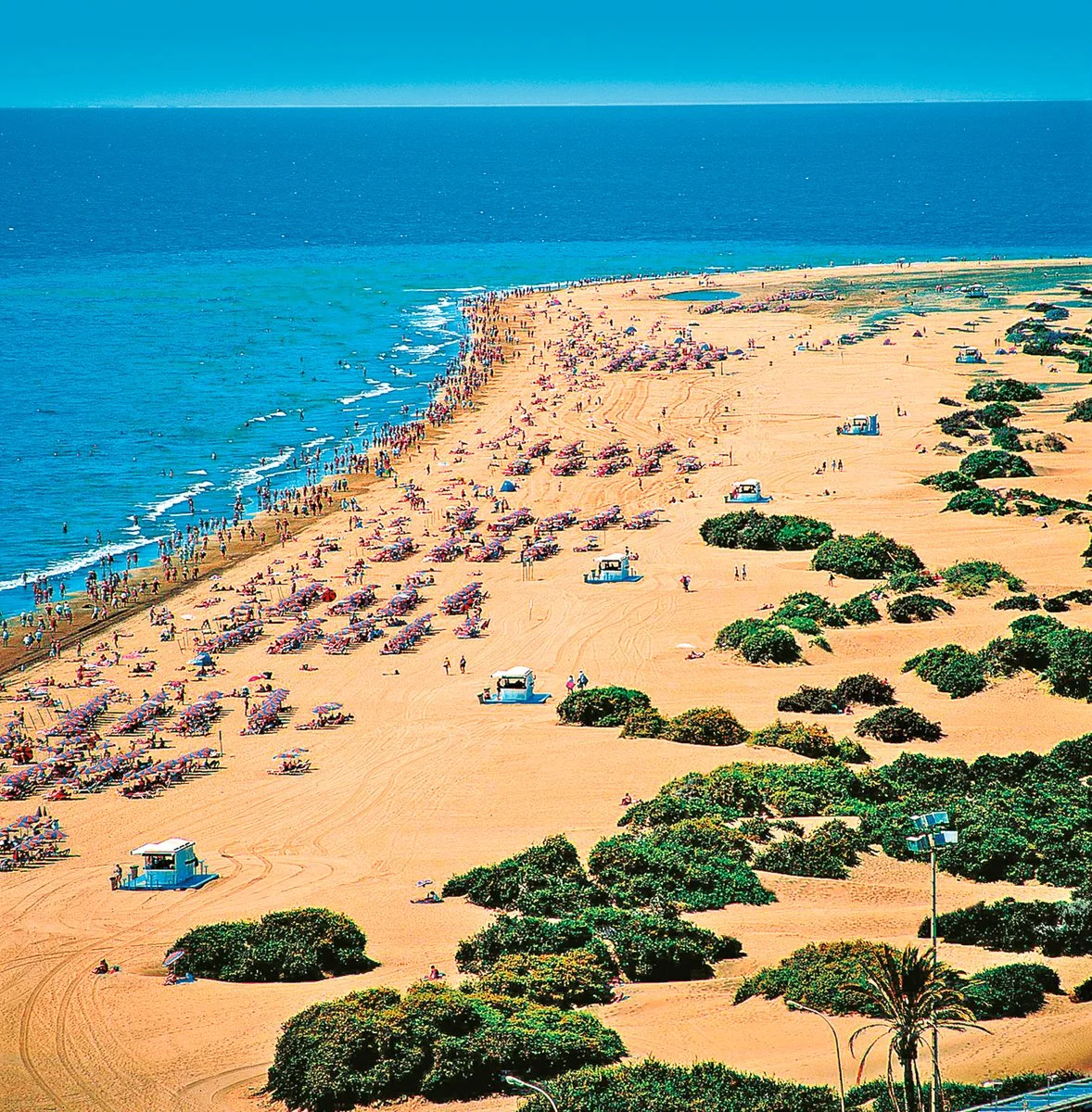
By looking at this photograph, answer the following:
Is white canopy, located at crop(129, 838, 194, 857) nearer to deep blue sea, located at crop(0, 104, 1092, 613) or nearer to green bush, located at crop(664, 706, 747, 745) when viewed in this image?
green bush, located at crop(664, 706, 747, 745)

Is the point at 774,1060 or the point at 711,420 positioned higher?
the point at 711,420

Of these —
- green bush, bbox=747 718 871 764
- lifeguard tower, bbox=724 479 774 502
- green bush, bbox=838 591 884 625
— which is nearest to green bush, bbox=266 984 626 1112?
green bush, bbox=747 718 871 764

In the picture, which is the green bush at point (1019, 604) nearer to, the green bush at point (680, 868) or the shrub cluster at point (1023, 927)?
the green bush at point (680, 868)

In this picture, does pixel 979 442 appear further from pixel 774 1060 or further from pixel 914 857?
pixel 774 1060

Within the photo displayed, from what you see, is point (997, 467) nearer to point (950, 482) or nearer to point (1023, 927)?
point (950, 482)

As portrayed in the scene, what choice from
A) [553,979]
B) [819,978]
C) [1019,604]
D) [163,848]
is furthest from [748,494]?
[553,979]

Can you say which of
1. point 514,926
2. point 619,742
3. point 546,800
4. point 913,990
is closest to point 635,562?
point 619,742
